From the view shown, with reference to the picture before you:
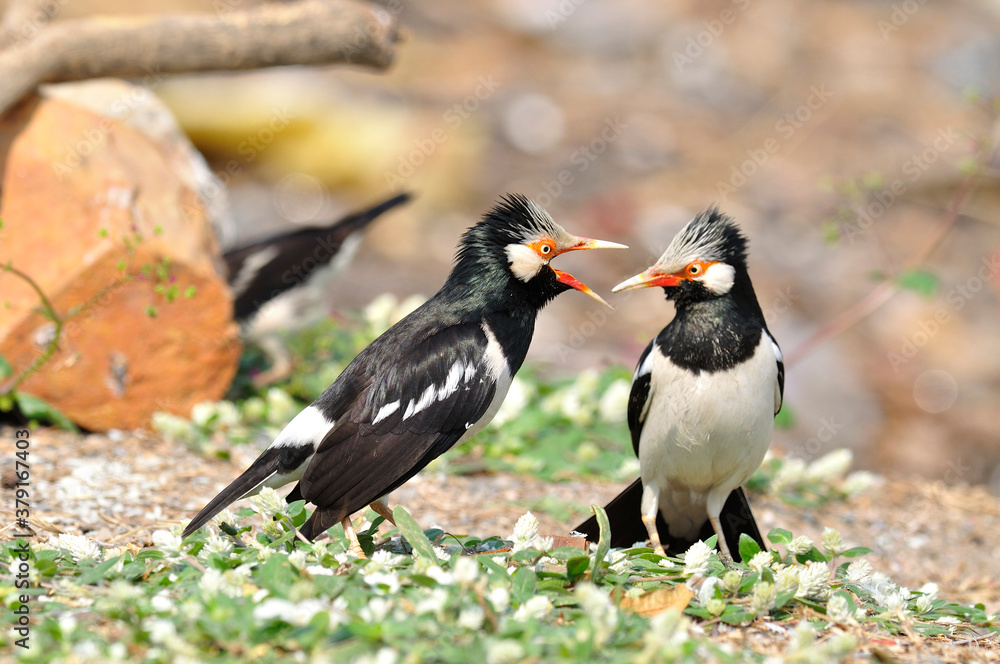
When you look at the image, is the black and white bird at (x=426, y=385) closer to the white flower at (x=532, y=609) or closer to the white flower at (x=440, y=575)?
the white flower at (x=440, y=575)

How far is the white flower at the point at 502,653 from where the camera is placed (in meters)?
2.44

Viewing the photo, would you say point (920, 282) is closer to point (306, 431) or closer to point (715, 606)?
point (715, 606)

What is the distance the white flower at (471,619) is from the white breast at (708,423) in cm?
151

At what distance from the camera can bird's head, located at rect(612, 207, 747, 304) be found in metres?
3.91

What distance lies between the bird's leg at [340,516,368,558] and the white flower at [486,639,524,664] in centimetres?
94

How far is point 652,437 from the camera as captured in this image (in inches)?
158

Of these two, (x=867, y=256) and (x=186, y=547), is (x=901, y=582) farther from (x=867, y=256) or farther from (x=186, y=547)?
(x=867, y=256)

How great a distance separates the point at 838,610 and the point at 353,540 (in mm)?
1671

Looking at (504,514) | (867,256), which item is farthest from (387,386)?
(867,256)

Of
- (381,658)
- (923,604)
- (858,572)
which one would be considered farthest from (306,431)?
(923,604)

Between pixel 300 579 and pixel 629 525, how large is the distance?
188 centimetres

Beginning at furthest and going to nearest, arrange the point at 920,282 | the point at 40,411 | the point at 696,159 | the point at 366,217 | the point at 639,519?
the point at 696,159 < the point at 366,217 < the point at 920,282 < the point at 40,411 < the point at 639,519

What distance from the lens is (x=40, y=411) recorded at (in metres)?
5.38

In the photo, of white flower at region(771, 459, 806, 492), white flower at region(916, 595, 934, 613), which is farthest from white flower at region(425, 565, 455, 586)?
white flower at region(771, 459, 806, 492)
